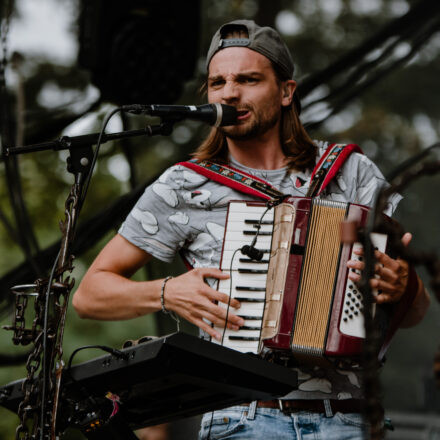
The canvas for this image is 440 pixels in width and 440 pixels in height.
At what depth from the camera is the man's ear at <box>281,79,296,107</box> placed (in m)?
2.60

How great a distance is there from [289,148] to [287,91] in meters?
0.23

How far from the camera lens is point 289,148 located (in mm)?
2535

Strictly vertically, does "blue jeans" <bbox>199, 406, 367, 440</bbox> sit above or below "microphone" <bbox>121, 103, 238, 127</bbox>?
below

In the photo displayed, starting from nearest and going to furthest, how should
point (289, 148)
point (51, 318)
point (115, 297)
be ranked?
point (51, 318)
point (115, 297)
point (289, 148)

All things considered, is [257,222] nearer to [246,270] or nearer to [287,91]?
[246,270]

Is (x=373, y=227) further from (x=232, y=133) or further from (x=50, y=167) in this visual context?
(x=50, y=167)

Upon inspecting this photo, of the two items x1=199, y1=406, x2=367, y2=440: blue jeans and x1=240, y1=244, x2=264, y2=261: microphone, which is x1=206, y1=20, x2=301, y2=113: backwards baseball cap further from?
x1=199, y1=406, x2=367, y2=440: blue jeans

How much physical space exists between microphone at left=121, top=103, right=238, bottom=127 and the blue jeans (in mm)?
841

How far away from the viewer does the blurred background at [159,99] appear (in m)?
3.57

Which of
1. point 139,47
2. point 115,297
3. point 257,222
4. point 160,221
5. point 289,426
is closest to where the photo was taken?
point 289,426

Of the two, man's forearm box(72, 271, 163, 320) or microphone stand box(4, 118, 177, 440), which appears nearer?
microphone stand box(4, 118, 177, 440)

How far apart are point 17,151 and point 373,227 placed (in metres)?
1.12

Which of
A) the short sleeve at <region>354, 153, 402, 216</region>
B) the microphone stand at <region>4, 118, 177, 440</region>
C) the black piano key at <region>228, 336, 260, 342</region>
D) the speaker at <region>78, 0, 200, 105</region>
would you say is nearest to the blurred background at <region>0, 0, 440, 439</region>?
the speaker at <region>78, 0, 200, 105</region>

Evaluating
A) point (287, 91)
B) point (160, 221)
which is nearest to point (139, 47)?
point (287, 91)
